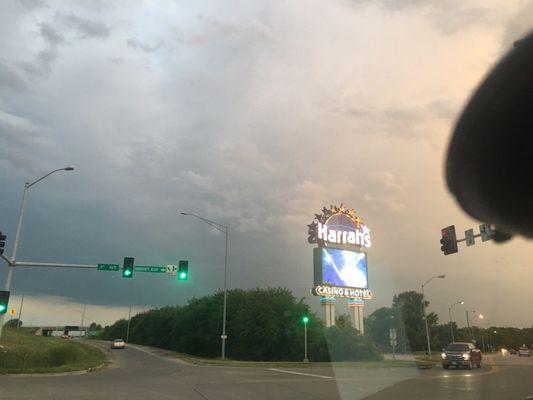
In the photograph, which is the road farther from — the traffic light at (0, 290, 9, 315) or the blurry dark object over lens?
the blurry dark object over lens

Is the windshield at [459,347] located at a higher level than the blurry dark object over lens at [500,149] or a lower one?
lower

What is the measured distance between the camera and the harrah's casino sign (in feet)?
163

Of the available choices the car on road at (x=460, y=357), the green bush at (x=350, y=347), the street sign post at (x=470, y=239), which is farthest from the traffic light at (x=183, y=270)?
the car on road at (x=460, y=357)

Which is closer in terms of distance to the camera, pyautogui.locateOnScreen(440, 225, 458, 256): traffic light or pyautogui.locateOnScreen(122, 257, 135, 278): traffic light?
pyautogui.locateOnScreen(440, 225, 458, 256): traffic light

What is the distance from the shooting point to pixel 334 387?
739 inches

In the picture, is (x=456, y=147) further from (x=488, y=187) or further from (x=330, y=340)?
(x=330, y=340)

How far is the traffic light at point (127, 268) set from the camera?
29.3 meters

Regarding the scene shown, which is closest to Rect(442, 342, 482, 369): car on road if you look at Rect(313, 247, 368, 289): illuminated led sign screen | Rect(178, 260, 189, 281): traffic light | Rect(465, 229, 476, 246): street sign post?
Rect(313, 247, 368, 289): illuminated led sign screen

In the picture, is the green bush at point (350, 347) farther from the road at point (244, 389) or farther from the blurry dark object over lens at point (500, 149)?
the blurry dark object over lens at point (500, 149)

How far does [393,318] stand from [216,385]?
10397 cm

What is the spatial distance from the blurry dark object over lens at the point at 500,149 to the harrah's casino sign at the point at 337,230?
40.0 metres

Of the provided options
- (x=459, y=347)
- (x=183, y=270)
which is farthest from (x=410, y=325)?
(x=183, y=270)

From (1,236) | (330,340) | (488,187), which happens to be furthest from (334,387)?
(330,340)

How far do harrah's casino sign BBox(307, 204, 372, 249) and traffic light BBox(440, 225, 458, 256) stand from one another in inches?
1140
